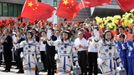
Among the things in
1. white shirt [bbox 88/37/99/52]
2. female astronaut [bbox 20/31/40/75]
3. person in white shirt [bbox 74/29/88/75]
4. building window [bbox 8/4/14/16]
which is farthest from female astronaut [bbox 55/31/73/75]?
building window [bbox 8/4/14/16]

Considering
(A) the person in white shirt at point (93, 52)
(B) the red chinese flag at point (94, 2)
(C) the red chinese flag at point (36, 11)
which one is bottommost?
(A) the person in white shirt at point (93, 52)

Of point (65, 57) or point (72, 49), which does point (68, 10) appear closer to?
point (72, 49)

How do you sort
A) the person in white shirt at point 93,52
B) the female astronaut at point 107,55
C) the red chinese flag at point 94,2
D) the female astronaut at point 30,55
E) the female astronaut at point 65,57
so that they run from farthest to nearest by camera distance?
1. the person in white shirt at point 93,52
2. the red chinese flag at point 94,2
3. the female astronaut at point 30,55
4. the female astronaut at point 65,57
5. the female astronaut at point 107,55

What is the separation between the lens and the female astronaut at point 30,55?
45.6 feet

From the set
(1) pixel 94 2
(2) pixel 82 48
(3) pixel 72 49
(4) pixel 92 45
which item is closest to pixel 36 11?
(2) pixel 82 48

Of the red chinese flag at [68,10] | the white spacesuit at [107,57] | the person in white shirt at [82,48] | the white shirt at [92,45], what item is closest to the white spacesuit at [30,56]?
the person in white shirt at [82,48]

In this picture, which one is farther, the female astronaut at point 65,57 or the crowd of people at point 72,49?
the female astronaut at point 65,57

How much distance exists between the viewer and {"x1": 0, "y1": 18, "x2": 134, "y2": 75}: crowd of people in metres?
12.6

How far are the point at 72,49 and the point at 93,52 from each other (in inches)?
134

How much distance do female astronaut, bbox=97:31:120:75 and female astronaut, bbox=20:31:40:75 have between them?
2211 mm

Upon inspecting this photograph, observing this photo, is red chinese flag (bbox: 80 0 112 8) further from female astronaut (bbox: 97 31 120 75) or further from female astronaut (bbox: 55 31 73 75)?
female astronaut (bbox: 97 31 120 75)

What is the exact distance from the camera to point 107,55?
41.3 feet

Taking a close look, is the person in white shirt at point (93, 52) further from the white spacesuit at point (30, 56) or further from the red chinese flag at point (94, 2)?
the white spacesuit at point (30, 56)

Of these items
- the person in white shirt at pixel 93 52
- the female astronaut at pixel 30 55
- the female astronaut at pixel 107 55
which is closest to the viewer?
the female astronaut at pixel 107 55
